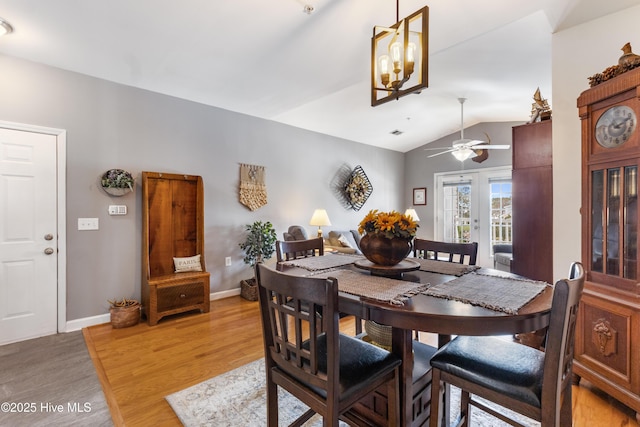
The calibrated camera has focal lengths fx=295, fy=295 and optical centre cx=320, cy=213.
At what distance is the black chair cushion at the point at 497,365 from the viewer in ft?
3.59

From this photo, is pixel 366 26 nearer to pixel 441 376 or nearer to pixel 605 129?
pixel 605 129

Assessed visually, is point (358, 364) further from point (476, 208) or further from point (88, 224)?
point (476, 208)

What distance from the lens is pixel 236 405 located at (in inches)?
71.9

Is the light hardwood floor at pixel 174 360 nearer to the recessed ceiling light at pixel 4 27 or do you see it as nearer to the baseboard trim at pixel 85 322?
the baseboard trim at pixel 85 322

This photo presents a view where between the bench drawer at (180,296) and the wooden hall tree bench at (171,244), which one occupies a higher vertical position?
the wooden hall tree bench at (171,244)

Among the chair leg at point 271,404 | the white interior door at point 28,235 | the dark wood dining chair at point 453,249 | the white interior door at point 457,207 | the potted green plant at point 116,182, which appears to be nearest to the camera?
the chair leg at point 271,404

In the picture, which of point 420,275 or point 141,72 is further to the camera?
point 141,72

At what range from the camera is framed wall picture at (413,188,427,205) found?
7097 millimetres

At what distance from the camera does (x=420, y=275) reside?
1.61 m

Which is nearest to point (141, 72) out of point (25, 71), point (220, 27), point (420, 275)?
point (25, 71)

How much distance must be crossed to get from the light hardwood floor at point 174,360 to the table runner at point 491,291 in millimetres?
998

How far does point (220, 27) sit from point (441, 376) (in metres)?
2.88

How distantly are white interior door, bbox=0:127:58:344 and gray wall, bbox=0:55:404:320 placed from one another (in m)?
0.13

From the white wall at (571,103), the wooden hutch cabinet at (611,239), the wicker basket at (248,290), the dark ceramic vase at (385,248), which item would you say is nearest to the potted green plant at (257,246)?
the wicker basket at (248,290)
